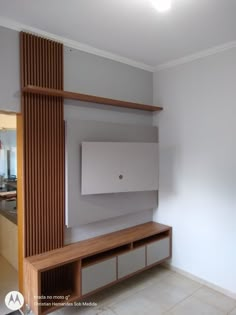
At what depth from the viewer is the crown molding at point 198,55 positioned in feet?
9.48

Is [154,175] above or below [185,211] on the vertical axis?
above

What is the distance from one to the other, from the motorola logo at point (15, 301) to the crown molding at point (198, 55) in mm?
3343

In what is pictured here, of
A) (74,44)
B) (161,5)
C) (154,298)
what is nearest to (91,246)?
(154,298)

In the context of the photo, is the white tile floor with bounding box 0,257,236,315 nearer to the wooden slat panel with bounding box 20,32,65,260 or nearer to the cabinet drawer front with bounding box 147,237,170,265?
the cabinet drawer front with bounding box 147,237,170,265

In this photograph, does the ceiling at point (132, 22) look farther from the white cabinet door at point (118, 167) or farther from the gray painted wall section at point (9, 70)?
the white cabinet door at point (118, 167)

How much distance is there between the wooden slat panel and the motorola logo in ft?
1.68

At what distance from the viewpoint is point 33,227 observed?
8.53 ft

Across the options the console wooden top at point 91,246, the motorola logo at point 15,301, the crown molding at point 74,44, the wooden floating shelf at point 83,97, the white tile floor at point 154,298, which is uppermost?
the crown molding at point 74,44

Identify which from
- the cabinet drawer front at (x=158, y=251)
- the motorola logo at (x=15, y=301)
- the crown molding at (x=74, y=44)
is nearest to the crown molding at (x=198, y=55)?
the crown molding at (x=74, y=44)

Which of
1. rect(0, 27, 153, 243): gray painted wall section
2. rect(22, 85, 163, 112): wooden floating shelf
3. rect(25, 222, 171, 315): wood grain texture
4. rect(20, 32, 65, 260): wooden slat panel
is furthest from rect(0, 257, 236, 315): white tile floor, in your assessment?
rect(22, 85, 163, 112): wooden floating shelf

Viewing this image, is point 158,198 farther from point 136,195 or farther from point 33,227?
point 33,227

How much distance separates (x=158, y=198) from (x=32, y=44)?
2570mm

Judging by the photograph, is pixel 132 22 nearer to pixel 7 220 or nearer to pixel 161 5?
pixel 161 5

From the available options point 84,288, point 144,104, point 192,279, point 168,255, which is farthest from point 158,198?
point 84,288
